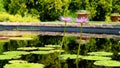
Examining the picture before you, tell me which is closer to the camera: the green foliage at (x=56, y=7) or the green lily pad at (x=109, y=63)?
the green lily pad at (x=109, y=63)

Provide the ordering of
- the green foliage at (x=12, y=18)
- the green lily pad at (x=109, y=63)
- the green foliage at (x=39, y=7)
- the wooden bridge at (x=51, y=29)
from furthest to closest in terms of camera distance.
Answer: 1. the green foliage at (x=39, y=7)
2. the green foliage at (x=12, y=18)
3. the wooden bridge at (x=51, y=29)
4. the green lily pad at (x=109, y=63)

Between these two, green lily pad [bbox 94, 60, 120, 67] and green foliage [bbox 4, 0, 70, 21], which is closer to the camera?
green lily pad [bbox 94, 60, 120, 67]

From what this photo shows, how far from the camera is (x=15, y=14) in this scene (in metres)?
15.7

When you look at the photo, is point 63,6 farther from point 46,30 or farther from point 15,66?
point 15,66

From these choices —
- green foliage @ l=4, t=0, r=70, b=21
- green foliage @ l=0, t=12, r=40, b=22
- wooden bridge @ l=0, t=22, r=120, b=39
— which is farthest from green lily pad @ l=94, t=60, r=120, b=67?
green foliage @ l=4, t=0, r=70, b=21

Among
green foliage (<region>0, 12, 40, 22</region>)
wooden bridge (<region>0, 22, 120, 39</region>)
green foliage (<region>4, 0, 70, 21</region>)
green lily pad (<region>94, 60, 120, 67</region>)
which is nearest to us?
green lily pad (<region>94, 60, 120, 67</region>)

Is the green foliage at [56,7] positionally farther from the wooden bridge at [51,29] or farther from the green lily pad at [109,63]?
the green lily pad at [109,63]

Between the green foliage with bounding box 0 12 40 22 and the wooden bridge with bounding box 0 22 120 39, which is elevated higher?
the green foliage with bounding box 0 12 40 22

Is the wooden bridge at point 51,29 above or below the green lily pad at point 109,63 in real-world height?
below

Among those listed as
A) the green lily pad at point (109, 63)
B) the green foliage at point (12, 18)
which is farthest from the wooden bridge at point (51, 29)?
the green lily pad at point (109, 63)

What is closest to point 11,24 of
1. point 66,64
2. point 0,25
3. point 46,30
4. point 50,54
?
point 0,25

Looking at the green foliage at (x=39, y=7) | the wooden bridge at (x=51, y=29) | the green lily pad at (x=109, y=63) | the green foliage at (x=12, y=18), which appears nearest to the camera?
the green lily pad at (x=109, y=63)

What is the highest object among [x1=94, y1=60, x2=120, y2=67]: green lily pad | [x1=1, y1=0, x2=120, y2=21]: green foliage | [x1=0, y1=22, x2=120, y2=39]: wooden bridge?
[x1=1, y1=0, x2=120, y2=21]: green foliage

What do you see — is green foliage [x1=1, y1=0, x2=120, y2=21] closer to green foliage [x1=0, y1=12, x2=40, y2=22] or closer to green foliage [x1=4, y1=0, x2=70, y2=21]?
green foliage [x1=4, y1=0, x2=70, y2=21]
